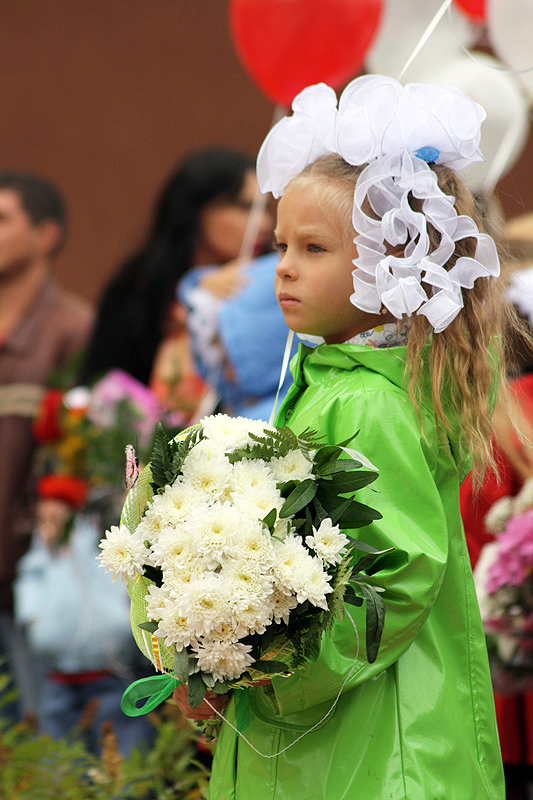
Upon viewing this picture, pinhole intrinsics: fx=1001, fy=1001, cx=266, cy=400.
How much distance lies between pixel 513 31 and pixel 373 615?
1.93 metres

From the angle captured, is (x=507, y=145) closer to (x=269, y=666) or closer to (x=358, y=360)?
(x=358, y=360)

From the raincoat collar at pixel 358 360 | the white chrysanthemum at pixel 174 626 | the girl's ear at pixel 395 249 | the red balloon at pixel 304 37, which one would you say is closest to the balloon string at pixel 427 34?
the girl's ear at pixel 395 249

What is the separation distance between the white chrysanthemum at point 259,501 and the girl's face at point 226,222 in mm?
2754

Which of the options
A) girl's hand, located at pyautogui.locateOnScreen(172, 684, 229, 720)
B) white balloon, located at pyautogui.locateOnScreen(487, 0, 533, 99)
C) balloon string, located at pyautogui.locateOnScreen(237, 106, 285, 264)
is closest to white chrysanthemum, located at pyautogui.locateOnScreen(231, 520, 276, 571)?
girl's hand, located at pyautogui.locateOnScreen(172, 684, 229, 720)

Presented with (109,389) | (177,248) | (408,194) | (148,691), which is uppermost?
(408,194)

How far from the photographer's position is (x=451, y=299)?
1335 millimetres

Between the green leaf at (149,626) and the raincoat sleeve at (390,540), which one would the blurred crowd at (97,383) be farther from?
the green leaf at (149,626)

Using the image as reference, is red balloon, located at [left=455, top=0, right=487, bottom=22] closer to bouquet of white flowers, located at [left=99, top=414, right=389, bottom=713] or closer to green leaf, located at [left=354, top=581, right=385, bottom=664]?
bouquet of white flowers, located at [left=99, top=414, right=389, bottom=713]

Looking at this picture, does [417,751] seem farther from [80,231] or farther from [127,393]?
[80,231]

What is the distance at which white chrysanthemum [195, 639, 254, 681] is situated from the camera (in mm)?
1111

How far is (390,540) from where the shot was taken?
123 centimetres

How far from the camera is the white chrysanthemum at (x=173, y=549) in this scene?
1.13m

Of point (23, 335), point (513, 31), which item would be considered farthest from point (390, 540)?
point (23, 335)

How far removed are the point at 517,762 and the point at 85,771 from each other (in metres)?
1.00
